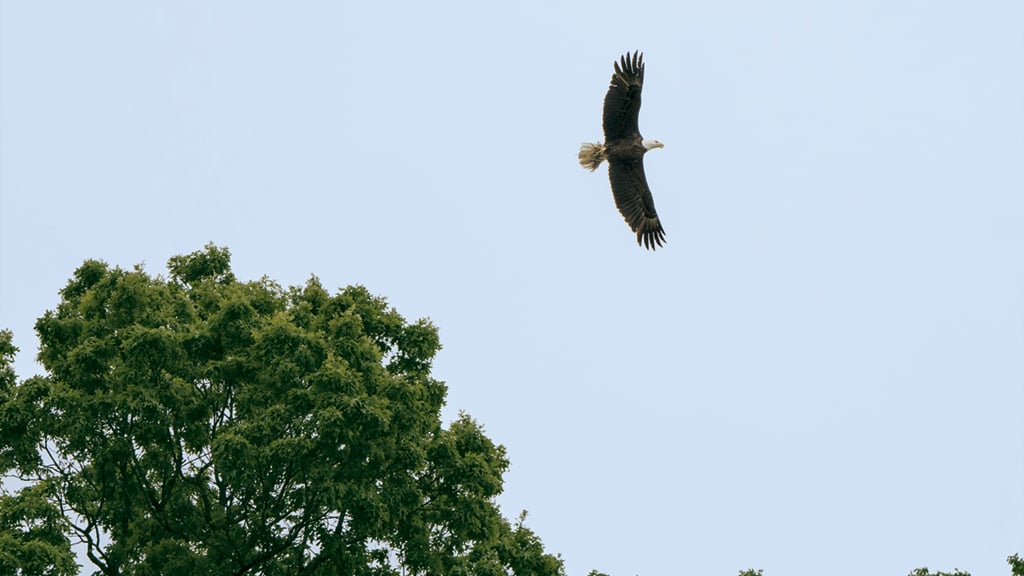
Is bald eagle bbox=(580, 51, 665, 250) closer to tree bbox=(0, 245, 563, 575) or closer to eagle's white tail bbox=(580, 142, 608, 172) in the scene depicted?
eagle's white tail bbox=(580, 142, 608, 172)

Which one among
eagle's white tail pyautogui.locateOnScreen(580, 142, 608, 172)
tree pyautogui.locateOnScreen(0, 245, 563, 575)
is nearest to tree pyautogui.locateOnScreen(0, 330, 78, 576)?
tree pyautogui.locateOnScreen(0, 245, 563, 575)

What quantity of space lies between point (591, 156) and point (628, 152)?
911 millimetres

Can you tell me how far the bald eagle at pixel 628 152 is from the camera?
1134 inches

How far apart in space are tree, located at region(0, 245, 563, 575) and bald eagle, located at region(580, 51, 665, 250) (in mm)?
6871

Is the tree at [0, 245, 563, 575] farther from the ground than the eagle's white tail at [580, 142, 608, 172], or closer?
closer

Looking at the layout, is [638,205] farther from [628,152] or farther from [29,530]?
[29,530]

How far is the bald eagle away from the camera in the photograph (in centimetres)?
2880

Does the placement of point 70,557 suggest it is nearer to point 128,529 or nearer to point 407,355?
point 128,529

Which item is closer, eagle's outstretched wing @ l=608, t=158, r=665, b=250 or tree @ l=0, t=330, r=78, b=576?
tree @ l=0, t=330, r=78, b=576

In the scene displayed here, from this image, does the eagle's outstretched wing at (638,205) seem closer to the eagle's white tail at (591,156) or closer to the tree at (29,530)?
the eagle's white tail at (591,156)

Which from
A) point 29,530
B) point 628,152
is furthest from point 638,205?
point 29,530

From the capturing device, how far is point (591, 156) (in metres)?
30.1

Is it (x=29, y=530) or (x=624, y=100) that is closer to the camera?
(x=29, y=530)

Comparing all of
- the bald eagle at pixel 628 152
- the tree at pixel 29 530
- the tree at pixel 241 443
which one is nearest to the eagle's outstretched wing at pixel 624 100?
the bald eagle at pixel 628 152
